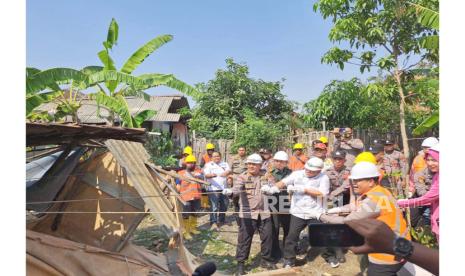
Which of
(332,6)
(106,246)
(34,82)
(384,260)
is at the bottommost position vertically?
(106,246)

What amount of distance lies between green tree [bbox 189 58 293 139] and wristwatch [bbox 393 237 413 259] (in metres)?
11.6

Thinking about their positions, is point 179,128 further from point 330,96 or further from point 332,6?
point 332,6

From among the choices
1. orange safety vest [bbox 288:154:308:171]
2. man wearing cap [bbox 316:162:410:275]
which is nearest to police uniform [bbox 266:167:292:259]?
orange safety vest [bbox 288:154:308:171]

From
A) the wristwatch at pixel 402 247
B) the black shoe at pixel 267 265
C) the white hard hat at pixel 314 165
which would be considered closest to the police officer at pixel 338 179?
the white hard hat at pixel 314 165

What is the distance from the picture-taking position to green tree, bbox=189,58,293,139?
13.3 metres

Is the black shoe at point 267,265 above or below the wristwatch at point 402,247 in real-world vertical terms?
below

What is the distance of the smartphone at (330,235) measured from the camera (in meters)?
1.26

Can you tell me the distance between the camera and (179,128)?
18.7 metres

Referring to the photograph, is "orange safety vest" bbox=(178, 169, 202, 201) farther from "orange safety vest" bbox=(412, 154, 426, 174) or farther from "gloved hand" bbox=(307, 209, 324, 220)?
"orange safety vest" bbox=(412, 154, 426, 174)

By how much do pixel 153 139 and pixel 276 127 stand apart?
5513 mm

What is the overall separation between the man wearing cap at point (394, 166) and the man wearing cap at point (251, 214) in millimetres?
2511

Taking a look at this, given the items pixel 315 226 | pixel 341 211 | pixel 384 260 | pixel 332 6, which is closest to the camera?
pixel 315 226

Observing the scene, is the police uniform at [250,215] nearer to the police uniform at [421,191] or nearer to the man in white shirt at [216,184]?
the man in white shirt at [216,184]

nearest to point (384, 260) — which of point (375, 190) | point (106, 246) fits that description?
point (375, 190)
